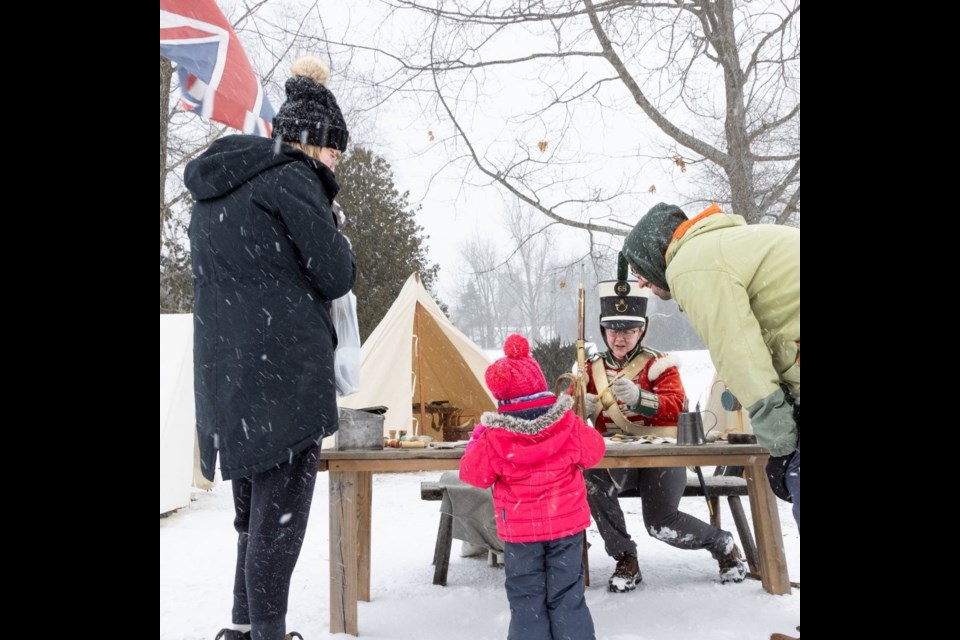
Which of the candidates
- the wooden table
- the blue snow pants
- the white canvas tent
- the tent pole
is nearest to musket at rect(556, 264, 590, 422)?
the wooden table

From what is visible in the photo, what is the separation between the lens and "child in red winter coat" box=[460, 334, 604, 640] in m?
2.81

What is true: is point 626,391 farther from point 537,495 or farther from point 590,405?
point 537,495

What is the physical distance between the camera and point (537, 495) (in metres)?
2.84

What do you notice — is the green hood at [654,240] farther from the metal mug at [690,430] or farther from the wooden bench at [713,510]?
the wooden bench at [713,510]

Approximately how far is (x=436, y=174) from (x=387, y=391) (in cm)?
343

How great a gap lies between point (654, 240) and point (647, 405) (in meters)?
1.82

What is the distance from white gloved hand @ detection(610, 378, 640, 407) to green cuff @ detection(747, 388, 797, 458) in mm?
1903

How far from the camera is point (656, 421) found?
430 centimetres

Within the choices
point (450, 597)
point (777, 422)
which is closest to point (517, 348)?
point (777, 422)

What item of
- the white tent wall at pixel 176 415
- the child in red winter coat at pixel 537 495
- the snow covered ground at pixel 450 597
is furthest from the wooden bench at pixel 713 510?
the white tent wall at pixel 176 415

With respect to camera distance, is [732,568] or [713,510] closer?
[732,568]

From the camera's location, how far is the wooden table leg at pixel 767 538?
3531mm

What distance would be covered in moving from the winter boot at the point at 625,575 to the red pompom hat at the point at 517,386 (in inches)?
52.5
